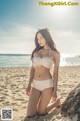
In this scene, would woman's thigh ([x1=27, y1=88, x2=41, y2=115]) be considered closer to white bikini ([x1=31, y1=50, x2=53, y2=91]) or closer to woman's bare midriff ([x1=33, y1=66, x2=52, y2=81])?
white bikini ([x1=31, y1=50, x2=53, y2=91])

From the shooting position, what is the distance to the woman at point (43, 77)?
12.8ft

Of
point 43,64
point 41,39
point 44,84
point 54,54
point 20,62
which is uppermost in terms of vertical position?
point 41,39

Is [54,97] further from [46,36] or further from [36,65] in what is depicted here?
[46,36]

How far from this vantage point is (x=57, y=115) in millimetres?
3584

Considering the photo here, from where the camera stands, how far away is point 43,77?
13.1 ft

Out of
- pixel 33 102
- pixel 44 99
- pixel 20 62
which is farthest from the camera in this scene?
pixel 20 62

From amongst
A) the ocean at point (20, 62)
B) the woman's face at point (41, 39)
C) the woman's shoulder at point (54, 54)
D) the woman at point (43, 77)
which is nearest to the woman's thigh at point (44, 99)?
the woman at point (43, 77)

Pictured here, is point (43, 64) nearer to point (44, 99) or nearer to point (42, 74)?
point (42, 74)

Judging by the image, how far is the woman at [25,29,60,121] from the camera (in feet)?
12.8

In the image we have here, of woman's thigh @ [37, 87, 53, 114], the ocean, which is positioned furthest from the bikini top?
the ocean

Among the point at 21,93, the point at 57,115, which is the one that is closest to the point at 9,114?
the point at 57,115

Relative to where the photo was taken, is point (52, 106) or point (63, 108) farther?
point (52, 106)

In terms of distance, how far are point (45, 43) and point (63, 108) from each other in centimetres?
99

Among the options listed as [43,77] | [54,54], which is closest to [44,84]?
[43,77]
